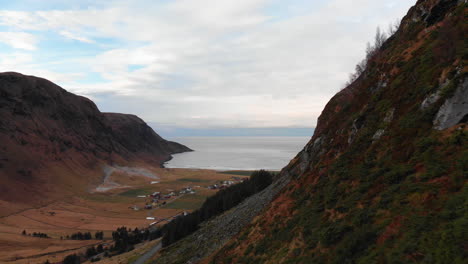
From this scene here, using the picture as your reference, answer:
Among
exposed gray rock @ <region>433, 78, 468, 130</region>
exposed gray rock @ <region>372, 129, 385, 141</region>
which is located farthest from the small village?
exposed gray rock @ <region>433, 78, 468, 130</region>

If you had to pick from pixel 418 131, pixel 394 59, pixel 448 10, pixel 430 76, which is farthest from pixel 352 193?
pixel 448 10

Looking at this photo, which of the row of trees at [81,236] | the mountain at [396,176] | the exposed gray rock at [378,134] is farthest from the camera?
the row of trees at [81,236]

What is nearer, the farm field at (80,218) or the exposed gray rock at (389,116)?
the exposed gray rock at (389,116)

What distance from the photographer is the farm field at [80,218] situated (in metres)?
83.9

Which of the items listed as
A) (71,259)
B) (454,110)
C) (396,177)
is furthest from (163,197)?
(454,110)

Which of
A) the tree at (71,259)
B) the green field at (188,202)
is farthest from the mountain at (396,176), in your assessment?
the green field at (188,202)

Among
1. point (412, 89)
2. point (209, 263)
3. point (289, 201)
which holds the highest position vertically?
point (412, 89)

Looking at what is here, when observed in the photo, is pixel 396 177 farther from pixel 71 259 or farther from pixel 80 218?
pixel 80 218

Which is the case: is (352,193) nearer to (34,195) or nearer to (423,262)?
(423,262)

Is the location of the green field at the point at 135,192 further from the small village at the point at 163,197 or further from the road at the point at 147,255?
the road at the point at 147,255

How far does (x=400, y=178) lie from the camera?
17.5 metres

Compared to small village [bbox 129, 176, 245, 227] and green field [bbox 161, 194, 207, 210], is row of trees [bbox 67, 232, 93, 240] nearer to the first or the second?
small village [bbox 129, 176, 245, 227]

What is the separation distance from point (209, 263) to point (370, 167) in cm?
2081

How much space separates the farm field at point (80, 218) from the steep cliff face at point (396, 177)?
264 feet
